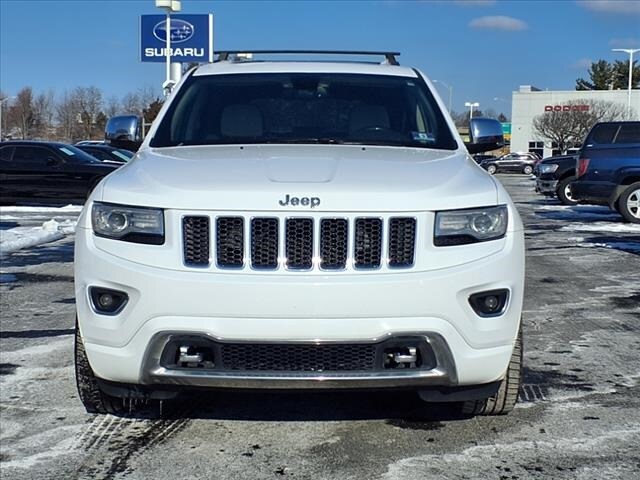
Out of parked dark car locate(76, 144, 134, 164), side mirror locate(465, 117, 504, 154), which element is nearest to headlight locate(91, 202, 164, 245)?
side mirror locate(465, 117, 504, 154)

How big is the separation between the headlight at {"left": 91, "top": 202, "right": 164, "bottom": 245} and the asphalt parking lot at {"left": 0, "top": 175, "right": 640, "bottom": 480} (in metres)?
0.99

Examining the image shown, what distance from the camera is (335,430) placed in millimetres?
3906

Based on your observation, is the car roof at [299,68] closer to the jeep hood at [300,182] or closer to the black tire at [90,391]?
the jeep hood at [300,182]

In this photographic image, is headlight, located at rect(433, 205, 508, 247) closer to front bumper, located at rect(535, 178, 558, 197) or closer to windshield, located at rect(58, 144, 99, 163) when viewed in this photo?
windshield, located at rect(58, 144, 99, 163)

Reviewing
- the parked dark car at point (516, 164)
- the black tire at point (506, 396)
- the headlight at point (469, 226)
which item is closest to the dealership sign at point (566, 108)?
the parked dark car at point (516, 164)

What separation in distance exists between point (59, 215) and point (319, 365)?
14.0 metres

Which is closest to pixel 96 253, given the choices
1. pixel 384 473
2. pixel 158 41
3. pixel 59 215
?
pixel 384 473

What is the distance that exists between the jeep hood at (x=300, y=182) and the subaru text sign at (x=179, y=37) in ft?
82.8

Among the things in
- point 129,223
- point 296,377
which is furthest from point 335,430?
point 129,223

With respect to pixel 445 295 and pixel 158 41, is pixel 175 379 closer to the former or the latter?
pixel 445 295

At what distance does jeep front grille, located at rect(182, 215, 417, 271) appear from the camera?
10.6 feet

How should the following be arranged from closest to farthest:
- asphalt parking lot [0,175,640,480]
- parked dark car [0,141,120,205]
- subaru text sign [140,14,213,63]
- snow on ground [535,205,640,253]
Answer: asphalt parking lot [0,175,640,480] < snow on ground [535,205,640,253] < parked dark car [0,141,120,205] < subaru text sign [140,14,213,63]

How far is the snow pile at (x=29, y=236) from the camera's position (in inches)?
425

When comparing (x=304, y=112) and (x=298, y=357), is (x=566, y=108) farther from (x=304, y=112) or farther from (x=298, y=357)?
(x=298, y=357)
